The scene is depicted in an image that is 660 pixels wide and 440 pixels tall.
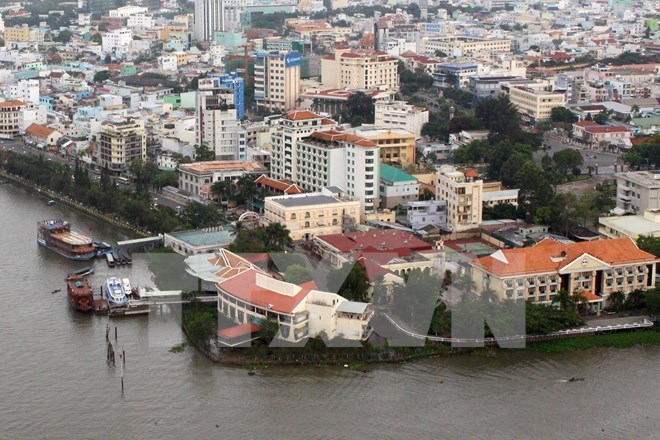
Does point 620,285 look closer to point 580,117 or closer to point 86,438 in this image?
point 86,438

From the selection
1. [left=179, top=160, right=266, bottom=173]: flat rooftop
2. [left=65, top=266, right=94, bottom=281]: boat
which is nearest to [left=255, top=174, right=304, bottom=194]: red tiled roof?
[left=179, top=160, right=266, bottom=173]: flat rooftop

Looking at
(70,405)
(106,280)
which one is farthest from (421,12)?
(70,405)

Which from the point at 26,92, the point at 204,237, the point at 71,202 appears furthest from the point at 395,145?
the point at 26,92

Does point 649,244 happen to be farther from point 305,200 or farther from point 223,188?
point 223,188

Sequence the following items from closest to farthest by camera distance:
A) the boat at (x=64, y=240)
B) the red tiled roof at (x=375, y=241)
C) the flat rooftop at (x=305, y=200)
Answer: the red tiled roof at (x=375, y=241), the boat at (x=64, y=240), the flat rooftop at (x=305, y=200)

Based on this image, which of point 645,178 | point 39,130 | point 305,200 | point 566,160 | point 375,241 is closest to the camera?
point 375,241

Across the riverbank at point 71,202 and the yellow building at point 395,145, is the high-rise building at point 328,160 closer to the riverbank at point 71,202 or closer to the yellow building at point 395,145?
the yellow building at point 395,145

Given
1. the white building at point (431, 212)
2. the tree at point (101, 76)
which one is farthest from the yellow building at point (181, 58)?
the white building at point (431, 212)
